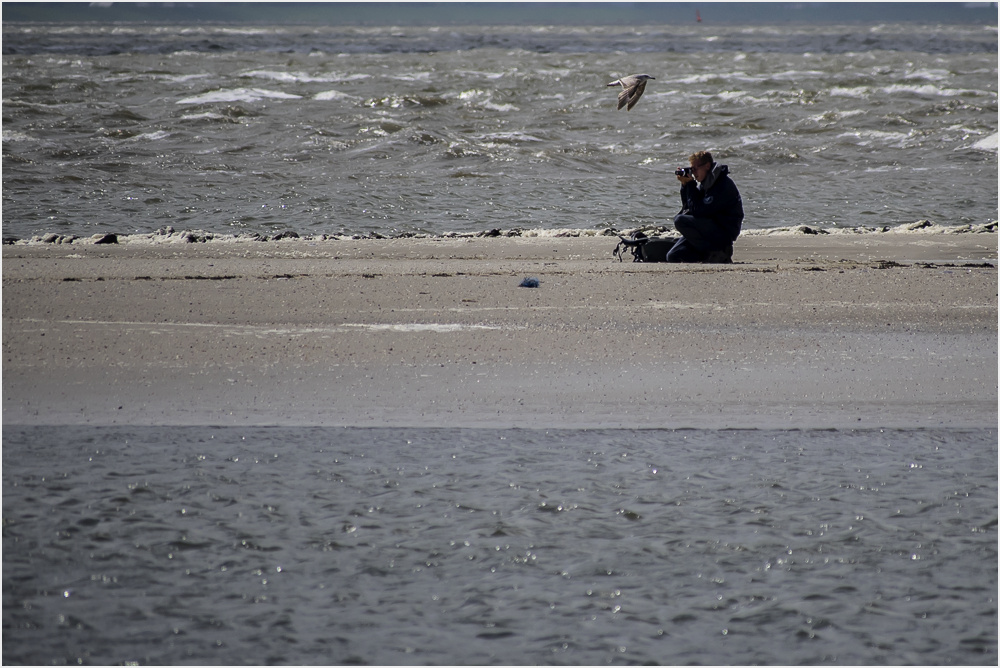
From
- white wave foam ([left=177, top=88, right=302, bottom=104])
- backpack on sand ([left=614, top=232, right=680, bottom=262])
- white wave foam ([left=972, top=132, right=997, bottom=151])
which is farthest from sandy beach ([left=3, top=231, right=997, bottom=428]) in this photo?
white wave foam ([left=177, top=88, right=302, bottom=104])

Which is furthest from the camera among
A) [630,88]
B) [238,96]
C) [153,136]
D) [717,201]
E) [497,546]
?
[238,96]

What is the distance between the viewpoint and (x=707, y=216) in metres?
8.70

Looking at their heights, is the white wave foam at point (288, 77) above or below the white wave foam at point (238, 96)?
above

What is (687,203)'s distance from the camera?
28.8ft

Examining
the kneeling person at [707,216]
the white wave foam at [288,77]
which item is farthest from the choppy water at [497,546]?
the white wave foam at [288,77]

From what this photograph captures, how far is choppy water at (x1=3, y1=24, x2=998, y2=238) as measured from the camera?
→ 13.1 metres

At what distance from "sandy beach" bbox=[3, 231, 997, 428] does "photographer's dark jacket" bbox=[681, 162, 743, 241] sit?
1.45 feet

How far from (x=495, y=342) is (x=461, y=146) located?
12.8 metres

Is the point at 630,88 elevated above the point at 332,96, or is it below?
above

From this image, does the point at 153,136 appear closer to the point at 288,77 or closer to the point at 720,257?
the point at 288,77

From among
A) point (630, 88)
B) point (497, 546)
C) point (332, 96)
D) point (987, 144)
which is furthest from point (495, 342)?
point (332, 96)

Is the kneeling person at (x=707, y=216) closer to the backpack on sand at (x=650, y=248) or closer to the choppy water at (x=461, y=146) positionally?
the backpack on sand at (x=650, y=248)

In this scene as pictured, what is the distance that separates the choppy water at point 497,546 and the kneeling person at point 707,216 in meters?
3.98

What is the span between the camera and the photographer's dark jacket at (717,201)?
8656mm
